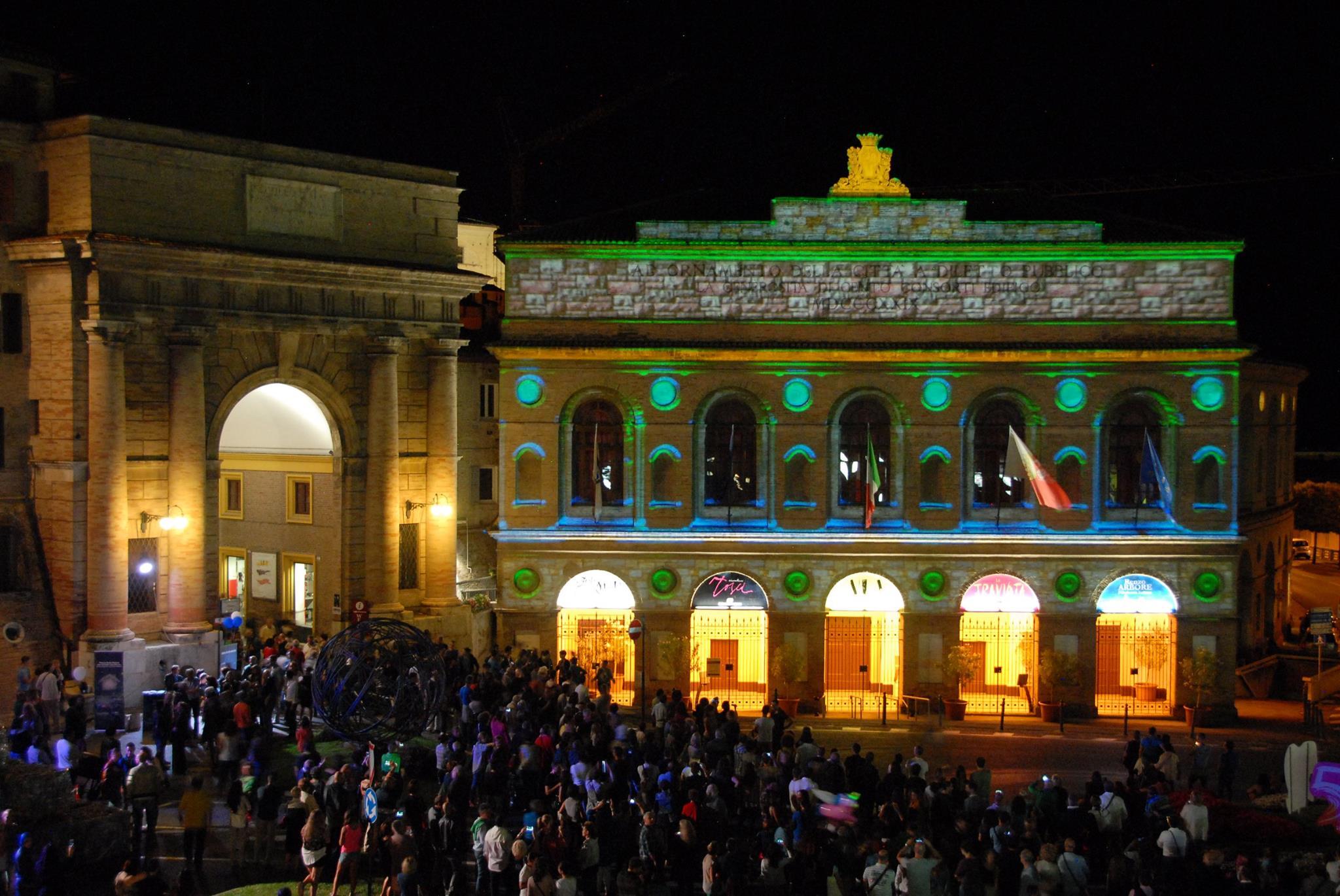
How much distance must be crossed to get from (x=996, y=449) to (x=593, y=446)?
1091 centimetres

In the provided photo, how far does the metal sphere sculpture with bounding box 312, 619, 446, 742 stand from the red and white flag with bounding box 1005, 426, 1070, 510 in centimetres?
1855

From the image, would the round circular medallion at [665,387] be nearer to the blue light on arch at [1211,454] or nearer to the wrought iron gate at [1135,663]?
the wrought iron gate at [1135,663]

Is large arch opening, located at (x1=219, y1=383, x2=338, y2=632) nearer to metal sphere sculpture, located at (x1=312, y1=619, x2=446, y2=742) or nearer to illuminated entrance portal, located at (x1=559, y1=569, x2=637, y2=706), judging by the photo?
illuminated entrance portal, located at (x1=559, y1=569, x2=637, y2=706)

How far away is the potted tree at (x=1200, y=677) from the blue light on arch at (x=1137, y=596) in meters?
1.44

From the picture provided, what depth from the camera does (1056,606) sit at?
3672 centimetres

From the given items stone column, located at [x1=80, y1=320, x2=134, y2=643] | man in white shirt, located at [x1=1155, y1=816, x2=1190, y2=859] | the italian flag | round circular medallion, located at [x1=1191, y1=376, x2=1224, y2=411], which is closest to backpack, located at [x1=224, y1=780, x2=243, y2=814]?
stone column, located at [x1=80, y1=320, x2=134, y2=643]

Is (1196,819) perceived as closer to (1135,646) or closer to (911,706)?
(911,706)

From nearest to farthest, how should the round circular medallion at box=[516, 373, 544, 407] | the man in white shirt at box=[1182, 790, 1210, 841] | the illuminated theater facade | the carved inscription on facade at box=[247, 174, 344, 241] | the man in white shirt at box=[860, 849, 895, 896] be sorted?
1. the man in white shirt at box=[860, 849, 895, 896]
2. the man in white shirt at box=[1182, 790, 1210, 841]
3. the carved inscription on facade at box=[247, 174, 344, 241]
4. the illuminated theater facade
5. the round circular medallion at box=[516, 373, 544, 407]

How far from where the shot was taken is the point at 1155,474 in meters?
36.4

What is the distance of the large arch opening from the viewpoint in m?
38.0

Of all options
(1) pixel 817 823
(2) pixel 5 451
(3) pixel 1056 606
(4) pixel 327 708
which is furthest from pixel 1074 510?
(2) pixel 5 451

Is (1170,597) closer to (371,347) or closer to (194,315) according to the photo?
(371,347)

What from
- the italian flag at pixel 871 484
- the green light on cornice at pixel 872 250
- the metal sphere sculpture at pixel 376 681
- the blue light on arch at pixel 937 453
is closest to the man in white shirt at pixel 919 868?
the metal sphere sculpture at pixel 376 681

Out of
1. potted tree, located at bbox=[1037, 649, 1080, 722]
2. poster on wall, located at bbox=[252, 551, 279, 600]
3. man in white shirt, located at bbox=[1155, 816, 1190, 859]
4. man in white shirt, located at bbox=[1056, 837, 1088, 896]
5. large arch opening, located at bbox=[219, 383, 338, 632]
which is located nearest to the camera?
man in white shirt, located at bbox=[1056, 837, 1088, 896]
